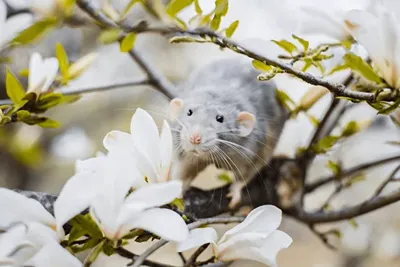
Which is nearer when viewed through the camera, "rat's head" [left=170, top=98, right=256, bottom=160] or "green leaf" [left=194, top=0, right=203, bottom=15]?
"green leaf" [left=194, top=0, right=203, bottom=15]

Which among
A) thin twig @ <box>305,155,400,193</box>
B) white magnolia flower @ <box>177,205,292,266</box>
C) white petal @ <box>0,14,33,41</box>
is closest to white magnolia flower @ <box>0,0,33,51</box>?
white petal @ <box>0,14,33,41</box>

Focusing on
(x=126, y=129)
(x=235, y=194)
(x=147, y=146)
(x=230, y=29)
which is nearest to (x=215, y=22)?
(x=230, y=29)

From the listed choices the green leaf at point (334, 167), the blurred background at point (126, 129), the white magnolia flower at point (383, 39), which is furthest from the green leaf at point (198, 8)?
the blurred background at point (126, 129)

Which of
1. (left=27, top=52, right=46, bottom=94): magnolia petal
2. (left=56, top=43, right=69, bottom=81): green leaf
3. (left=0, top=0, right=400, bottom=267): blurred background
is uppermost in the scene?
(left=27, top=52, right=46, bottom=94): magnolia petal

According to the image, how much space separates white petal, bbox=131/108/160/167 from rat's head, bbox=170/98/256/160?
0.17m

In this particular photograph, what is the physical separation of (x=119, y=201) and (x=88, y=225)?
0.03 m

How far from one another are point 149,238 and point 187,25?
180 millimetres

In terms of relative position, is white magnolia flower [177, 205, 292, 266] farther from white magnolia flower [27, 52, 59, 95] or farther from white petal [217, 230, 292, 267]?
white magnolia flower [27, 52, 59, 95]

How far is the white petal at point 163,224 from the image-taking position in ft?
Answer: 0.92

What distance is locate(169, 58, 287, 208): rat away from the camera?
21.4 inches

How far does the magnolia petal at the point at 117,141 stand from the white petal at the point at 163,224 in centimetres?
6

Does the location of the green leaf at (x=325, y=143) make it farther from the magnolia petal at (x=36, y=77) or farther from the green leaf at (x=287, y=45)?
the magnolia petal at (x=36, y=77)

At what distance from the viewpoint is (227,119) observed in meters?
0.58

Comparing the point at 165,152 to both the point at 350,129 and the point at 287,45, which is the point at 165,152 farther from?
the point at 350,129
